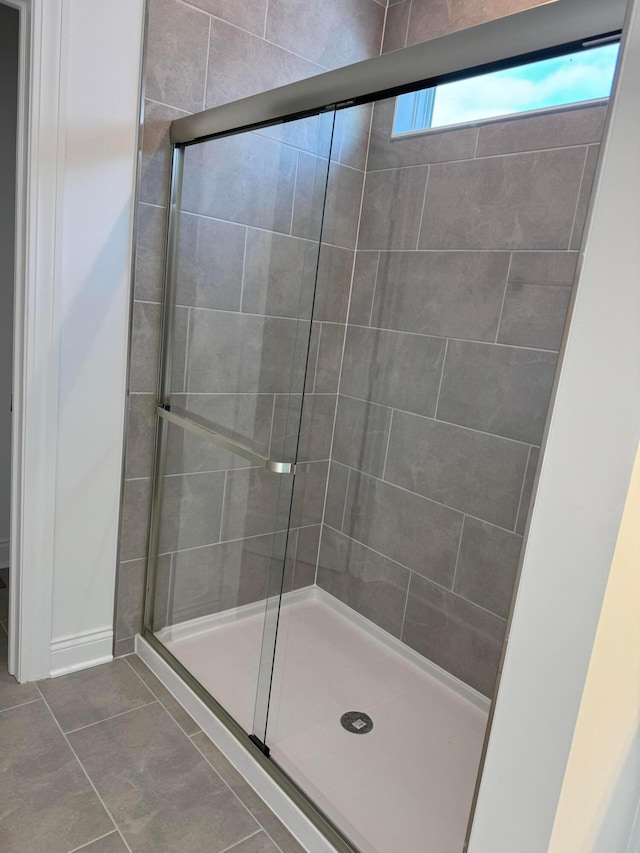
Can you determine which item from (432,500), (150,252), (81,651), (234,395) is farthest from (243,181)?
(81,651)

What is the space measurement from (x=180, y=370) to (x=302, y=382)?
486mm

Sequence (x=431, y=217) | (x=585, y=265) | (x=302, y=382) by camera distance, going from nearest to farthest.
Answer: (x=585, y=265), (x=302, y=382), (x=431, y=217)

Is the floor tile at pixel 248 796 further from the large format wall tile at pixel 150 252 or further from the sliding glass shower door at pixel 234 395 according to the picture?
the large format wall tile at pixel 150 252

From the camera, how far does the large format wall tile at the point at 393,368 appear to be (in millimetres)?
2135

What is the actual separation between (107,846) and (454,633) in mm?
1227

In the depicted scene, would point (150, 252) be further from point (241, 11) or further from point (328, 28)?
point (328, 28)

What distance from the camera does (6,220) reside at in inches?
94.4

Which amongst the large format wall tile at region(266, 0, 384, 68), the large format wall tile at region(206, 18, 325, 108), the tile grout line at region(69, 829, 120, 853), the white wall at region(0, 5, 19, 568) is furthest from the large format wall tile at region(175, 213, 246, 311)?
the tile grout line at region(69, 829, 120, 853)

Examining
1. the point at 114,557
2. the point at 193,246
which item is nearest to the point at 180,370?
the point at 193,246

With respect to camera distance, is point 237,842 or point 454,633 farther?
point 454,633

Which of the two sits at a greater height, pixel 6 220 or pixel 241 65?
pixel 241 65

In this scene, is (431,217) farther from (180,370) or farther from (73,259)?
(73,259)

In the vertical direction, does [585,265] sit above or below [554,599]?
above

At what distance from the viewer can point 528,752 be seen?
0.87 metres
